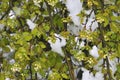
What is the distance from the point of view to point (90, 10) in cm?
159

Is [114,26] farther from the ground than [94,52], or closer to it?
farther from the ground

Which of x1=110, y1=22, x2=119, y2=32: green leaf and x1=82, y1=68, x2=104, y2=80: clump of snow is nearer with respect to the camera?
x1=110, y1=22, x2=119, y2=32: green leaf

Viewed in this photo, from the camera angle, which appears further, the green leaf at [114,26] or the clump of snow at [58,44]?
the clump of snow at [58,44]

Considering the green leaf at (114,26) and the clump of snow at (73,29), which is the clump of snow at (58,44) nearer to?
the clump of snow at (73,29)

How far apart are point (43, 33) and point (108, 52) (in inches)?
12.2

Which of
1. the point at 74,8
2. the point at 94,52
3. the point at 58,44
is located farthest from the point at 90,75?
the point at 74,8

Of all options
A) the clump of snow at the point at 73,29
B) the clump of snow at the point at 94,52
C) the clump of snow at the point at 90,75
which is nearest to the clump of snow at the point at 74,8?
the clump of snow at the point at 73,29

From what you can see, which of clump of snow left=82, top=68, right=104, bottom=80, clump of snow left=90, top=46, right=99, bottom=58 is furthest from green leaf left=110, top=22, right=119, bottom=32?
clump of snow left=82, top=68, right=104, bottom=80

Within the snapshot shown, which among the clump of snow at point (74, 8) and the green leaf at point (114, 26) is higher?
the clump of snow at point (74, 8)

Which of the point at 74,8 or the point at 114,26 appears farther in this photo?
the point at 74,8

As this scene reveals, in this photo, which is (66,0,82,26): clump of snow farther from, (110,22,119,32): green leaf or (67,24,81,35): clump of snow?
(110,22,119,32): green leaf

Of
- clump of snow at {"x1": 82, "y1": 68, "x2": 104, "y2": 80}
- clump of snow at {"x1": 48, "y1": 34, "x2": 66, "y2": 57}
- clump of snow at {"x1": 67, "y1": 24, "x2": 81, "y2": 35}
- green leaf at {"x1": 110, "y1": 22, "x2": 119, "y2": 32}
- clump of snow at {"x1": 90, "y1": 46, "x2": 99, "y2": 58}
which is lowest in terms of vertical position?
clump of snow at {"x1": 82, "y1": 68, "x2": 104, "y2": 80}

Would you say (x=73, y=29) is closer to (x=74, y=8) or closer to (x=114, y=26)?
(x=74, y=8)

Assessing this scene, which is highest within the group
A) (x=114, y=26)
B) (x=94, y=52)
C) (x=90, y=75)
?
(x=114, y=26)
